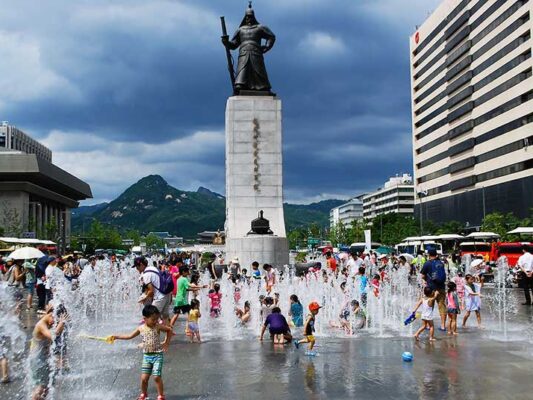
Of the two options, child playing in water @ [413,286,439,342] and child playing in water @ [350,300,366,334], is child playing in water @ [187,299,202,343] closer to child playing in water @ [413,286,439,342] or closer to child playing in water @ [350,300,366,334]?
child playing in water @ [350,300,366,334]

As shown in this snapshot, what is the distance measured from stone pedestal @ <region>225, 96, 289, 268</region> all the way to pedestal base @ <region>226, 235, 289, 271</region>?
247 centimetres

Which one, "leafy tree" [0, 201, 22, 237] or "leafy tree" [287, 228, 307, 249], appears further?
"leafy tree" [287, 228, 307, 249]

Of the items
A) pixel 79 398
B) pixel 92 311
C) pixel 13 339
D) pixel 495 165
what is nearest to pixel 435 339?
pixel 79 398

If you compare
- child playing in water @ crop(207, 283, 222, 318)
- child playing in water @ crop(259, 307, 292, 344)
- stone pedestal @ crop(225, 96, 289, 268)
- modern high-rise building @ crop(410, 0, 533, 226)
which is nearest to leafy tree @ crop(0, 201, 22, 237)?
stone pedestal @ crop(225, 96, 289, 268)

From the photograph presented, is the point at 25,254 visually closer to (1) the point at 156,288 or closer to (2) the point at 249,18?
(1) the point at 156,288

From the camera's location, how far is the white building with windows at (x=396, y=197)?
128m

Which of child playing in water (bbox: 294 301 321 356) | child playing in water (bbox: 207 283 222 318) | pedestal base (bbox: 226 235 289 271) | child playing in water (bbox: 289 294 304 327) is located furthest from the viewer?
pedestal base (bbox: 226 235 289 271)

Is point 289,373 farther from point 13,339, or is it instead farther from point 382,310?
point 382,310

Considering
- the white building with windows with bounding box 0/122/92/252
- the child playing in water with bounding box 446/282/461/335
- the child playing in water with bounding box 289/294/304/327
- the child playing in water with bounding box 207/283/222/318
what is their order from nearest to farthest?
the child playing in water with bounding box 446/282/461/335 → the child playing in water with bounding box 289/294/304/327 → the child playing in water with bounding box 207/283/222/318 → the white building with windows with bounding box 0/122/92/252

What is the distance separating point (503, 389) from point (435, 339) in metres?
3.97

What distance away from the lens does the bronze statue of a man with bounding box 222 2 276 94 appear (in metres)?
30.7

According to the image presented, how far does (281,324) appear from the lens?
1031cm

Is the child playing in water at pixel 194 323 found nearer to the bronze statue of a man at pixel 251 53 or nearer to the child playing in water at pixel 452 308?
the child playing in water at pixel 452 308

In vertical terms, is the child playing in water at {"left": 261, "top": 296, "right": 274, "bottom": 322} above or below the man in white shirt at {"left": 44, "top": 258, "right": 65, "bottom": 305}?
below
